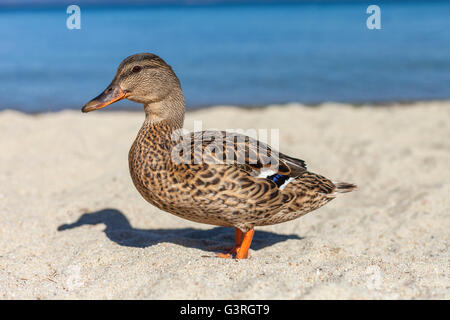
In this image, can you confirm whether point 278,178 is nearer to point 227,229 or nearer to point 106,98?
point 106,98

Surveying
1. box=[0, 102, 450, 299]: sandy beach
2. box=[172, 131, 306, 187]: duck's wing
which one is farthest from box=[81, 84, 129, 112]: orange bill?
box=[0, 102, 450, 299]: sandy beach

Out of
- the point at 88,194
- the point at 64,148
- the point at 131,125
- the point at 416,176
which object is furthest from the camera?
the point at 131,125

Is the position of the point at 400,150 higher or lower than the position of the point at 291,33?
lower

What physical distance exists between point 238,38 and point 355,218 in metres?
19.6

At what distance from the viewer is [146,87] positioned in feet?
12.0

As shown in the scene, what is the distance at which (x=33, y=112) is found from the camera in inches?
417

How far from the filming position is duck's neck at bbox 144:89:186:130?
3.78 m

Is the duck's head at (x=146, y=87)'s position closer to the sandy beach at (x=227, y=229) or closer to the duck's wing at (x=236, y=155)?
the duck's wing at (x=236, y=155)

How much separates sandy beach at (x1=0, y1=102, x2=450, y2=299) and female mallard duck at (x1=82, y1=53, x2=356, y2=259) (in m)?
0.37

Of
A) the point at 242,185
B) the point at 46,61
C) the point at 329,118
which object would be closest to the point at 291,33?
the point at 46,61

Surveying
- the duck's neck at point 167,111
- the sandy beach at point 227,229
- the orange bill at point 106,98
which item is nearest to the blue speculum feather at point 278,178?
the sandy beach at point 227,229

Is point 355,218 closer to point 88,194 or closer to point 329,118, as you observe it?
point 88,194

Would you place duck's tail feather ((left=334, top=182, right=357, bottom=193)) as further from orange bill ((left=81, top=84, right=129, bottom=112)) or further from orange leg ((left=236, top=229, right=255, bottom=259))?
orange bill ((left=81, top=84, right=129, bottom=112))

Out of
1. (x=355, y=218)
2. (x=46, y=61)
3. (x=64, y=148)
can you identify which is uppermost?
(x=46, y=61)
